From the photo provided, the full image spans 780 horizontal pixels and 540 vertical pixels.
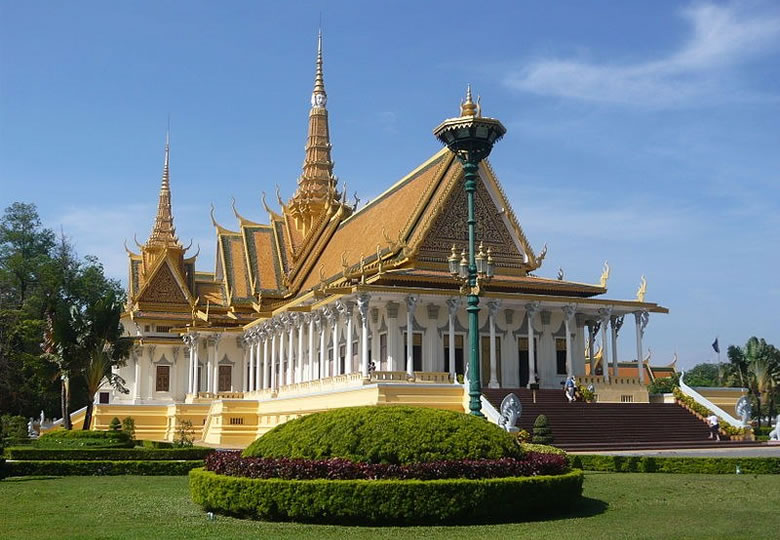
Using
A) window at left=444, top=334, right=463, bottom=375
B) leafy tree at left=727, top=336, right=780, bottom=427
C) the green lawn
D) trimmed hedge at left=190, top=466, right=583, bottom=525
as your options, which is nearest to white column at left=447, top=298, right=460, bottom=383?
window at left=444, top=334, right=463, bottom=375

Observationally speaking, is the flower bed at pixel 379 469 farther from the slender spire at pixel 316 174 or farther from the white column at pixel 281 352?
the slender spire at pixel 316 174

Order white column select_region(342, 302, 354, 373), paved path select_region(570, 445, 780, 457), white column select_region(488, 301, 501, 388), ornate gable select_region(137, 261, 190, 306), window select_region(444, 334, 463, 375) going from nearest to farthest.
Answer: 1. paved path select_region(570, 445, 780, 457)
2. white column select_region(342, 302, 354, 373)
3. white column select_region(488, 301, 501, 388)
4. window select_region(444, 334, 463, 375)
5. ornate gable select_region(137, 261, 190, 306)

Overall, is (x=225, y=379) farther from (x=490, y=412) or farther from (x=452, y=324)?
(x=490, y=412)

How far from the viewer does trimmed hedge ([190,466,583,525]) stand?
10.6m

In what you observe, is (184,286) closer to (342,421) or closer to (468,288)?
(468,288)

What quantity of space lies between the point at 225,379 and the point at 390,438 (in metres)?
37.1

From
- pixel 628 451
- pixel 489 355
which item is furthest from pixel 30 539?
pixel 489 355

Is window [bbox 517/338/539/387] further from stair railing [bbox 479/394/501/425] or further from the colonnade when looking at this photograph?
stair railing [bbox 479/394/501/425]

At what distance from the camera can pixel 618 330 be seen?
113 feet

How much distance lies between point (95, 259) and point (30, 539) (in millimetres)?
52426

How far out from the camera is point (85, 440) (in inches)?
1122

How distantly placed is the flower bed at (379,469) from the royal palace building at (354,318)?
1229cm

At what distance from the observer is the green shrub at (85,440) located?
27438 millimetres

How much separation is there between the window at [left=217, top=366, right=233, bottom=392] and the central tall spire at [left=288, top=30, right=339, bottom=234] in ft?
30.7
